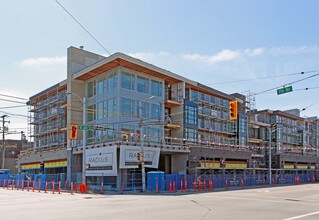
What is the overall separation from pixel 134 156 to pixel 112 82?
10003 mm

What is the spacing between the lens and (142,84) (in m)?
44.4

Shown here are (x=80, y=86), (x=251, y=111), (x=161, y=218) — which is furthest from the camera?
(x=251, y=111)

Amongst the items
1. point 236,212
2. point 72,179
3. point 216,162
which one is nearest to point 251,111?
point 216,162

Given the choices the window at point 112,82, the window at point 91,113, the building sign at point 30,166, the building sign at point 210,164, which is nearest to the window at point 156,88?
the window at point 112,82

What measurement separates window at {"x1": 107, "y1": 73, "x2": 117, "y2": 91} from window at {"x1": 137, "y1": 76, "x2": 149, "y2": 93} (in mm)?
3096

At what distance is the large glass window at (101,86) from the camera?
44172 millimetres

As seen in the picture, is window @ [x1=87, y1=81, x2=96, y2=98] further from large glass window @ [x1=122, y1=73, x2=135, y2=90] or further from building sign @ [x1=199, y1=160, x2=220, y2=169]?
building sign @ [x1=199, y1=160, x2=220, y2=169]

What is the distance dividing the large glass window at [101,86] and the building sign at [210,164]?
14.7m

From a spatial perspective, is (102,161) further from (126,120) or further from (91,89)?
(91,89)

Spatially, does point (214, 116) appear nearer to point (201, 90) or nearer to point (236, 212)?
point (201, 90)

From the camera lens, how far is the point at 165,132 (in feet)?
160

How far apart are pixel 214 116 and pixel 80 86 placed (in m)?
22.0

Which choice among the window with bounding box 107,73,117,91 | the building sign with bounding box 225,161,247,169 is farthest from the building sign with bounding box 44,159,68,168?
the building sign with bounding box 225,161,247,169

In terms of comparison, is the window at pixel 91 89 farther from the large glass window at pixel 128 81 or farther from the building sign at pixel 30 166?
the building sign at pixel 30 166
